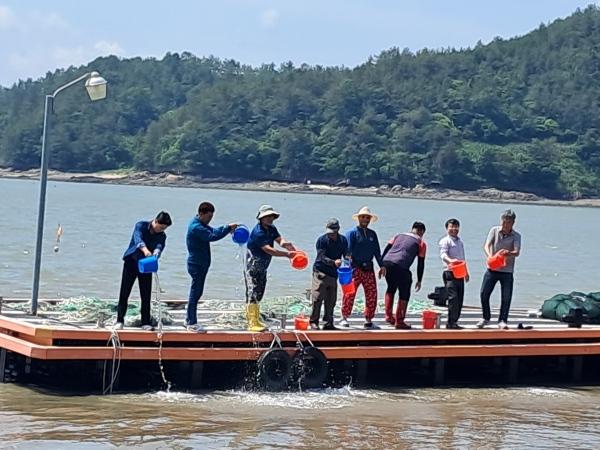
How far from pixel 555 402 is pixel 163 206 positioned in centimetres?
7268

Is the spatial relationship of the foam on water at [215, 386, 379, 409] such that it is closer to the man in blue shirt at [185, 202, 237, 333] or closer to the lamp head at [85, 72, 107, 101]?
the man in blue shirt at [185, 202, 237, 333]

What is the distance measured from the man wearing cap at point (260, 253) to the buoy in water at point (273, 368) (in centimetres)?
47

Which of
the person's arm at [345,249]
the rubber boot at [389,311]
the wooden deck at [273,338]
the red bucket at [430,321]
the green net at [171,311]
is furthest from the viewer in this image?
the rubber boot at [389,311]

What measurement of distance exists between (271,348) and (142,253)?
5.91 feet

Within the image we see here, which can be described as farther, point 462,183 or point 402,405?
point 462,183

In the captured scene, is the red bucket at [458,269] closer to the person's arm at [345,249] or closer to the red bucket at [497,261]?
the red bucket at [497,261]

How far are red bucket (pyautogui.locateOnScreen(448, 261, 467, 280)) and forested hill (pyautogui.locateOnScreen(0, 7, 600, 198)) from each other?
12232 cm

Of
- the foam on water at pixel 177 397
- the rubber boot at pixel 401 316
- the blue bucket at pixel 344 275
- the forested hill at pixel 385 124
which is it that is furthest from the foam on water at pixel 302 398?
the forested hill at pixel 385 124

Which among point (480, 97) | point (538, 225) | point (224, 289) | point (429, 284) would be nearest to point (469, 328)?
point (224, 289)

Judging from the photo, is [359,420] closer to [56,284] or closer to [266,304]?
[266,304]

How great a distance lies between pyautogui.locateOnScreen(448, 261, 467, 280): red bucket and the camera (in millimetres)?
14628

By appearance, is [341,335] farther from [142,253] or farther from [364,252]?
[142,253]

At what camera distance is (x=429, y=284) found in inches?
1351

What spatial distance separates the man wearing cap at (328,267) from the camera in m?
13.8
